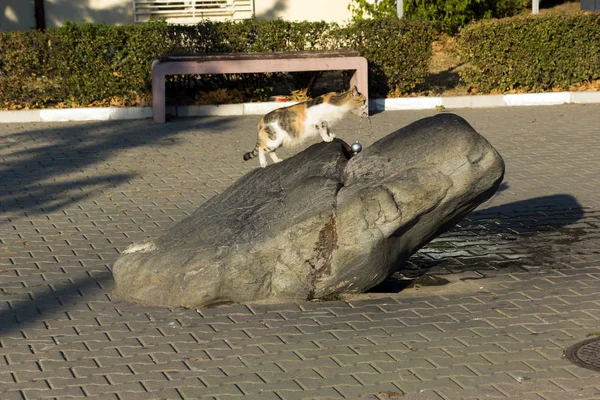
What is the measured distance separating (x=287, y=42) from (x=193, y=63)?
213 cm

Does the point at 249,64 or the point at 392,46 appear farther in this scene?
the point at 392,46

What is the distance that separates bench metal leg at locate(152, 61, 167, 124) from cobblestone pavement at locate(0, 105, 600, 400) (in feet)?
10.3

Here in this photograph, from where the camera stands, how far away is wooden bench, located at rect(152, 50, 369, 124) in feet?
47.1

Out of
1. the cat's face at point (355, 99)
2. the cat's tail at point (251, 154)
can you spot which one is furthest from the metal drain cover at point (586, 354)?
the cat's tail at point (251, 154)

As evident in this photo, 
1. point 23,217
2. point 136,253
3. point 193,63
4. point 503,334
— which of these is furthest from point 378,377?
point 193,63

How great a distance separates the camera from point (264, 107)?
15.3m

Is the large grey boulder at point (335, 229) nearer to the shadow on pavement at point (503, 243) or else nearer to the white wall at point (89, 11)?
the shadow on pavement at point (503, 243)

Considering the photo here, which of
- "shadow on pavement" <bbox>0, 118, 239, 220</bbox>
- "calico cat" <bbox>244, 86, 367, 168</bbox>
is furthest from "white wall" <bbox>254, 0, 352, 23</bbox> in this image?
"calico cat" <bbox>244, 86, 367, 168</bbox>

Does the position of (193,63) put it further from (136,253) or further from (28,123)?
(136,253)

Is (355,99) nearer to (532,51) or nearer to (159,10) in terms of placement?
(532,51)

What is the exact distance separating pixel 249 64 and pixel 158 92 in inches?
60.5

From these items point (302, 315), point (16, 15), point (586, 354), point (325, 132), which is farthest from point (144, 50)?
point (586, 354)

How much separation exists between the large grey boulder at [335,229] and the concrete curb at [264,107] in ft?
26.3

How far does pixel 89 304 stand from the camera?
7.06 meters
